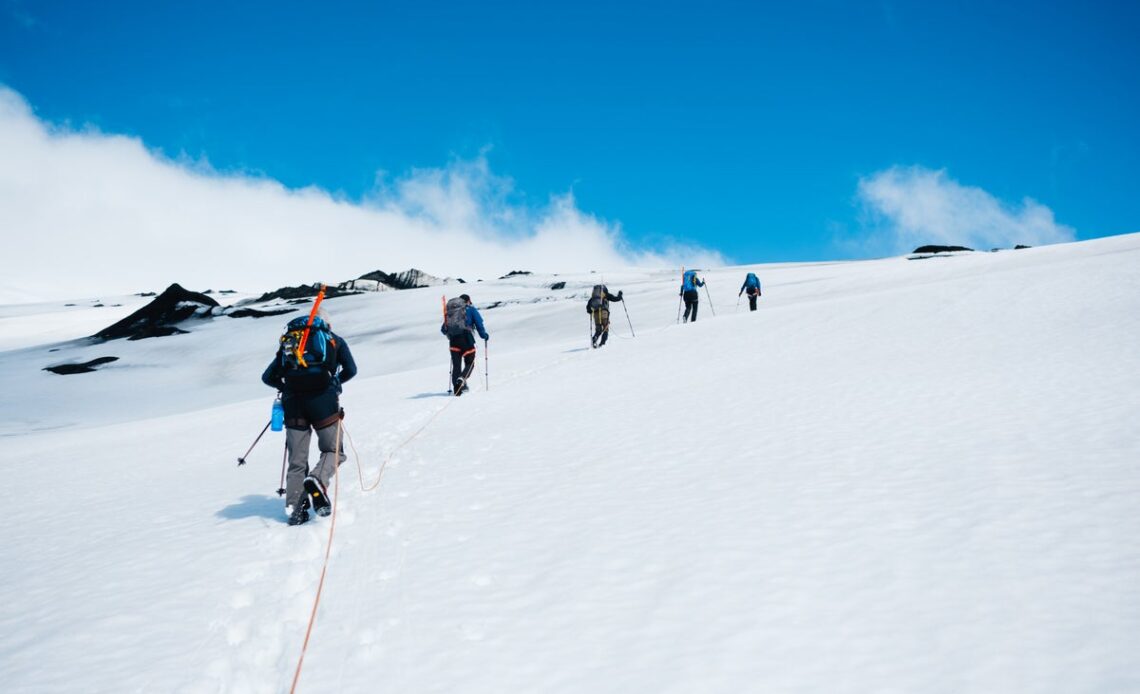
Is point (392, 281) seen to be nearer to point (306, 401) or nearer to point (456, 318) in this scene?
point (456, 318)

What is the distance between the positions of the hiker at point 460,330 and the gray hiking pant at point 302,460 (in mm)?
7249

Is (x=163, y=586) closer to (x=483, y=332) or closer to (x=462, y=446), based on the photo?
(x=462, y=446)

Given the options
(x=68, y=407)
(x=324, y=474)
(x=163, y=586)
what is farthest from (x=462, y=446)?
(x=68, y=407)

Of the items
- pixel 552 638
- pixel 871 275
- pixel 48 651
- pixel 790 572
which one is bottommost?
pixel 48 651

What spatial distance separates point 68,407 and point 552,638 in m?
30.2

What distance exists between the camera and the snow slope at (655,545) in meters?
3.15

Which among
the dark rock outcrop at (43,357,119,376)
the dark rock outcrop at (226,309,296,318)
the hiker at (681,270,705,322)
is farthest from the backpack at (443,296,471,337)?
the dark rock outcrop at (226,309,296,318)

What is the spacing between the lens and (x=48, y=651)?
3.87 meters

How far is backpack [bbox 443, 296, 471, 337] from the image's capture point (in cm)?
1362

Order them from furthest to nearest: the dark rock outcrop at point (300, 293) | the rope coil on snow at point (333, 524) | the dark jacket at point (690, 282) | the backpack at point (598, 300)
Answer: the dark rock outcrop at point (300, 293) < the dark jacket at point (690, 282) < the backpack at point (598, 300) < the rope coil on snow at point (333, 524)

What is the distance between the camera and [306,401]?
6.07 meters

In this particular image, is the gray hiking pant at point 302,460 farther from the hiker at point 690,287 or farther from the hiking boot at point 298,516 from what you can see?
the hiker at point 690,287

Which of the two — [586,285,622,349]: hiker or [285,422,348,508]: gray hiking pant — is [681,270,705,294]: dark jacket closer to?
[586,285,622,349]: hiker

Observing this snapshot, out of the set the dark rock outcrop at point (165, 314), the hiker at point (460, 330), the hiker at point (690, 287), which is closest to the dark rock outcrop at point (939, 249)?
the hiker at point (690, 287)
